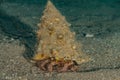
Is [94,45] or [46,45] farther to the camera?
[94,45]

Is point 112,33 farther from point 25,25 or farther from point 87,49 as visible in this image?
point 25,25

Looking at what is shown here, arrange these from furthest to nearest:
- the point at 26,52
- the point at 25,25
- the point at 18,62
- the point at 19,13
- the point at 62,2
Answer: the point at 62,2 → the point at 19,13 → the point at 25,25 → the point at 26,52 → the point at 18,62

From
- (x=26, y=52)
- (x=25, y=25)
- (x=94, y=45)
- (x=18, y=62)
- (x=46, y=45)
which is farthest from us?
(x=25, y=25)

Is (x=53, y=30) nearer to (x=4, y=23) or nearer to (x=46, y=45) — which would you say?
(x=46, y=45)

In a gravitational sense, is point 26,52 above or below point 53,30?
below

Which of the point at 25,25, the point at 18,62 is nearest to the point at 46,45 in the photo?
the point at 18,62

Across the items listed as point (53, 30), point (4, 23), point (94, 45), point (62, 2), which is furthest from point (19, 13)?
point (53, 30)
